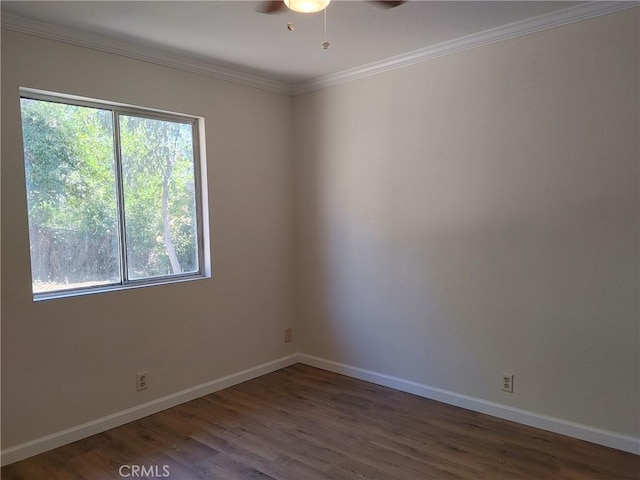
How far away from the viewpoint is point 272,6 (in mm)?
2334

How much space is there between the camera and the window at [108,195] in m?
2.71

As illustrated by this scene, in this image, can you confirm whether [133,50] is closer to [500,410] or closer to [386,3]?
[386,3]

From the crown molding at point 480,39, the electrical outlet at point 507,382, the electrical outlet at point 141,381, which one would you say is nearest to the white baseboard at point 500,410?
the electrical outlet at point 507,382

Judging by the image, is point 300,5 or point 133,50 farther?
point 133,50

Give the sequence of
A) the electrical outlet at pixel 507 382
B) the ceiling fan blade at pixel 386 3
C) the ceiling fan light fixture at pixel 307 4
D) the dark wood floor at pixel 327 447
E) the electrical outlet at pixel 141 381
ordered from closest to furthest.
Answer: the ceiling fan light fixture at pixel 307 4 < the ceiling fan blade at pixel 386 3 < the dark wood floor at pixel 327 447 < the electrical outlet at pixel 507 382 < the electrical outlet at pixel 141 381

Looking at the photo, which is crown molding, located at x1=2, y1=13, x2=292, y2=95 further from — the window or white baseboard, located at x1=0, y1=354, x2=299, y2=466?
white baseboard, located at x1=0, y1=354, x2=299, y2=466

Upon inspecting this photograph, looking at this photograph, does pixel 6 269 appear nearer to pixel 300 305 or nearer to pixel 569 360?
pixel 300 305

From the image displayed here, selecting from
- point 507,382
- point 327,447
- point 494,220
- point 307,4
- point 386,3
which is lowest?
point 327,447

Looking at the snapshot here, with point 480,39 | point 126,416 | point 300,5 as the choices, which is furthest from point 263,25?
point 126,416

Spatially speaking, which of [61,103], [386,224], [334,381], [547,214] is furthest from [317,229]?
[61,103]

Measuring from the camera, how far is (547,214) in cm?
275

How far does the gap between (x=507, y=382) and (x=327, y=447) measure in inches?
50.2

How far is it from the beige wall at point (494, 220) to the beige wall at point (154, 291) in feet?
1.42

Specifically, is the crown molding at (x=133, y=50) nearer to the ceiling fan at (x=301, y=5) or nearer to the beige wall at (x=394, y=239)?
the beige wall at (x=394, y=239)
